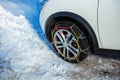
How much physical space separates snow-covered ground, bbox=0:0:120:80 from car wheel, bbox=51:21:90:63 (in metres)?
0.21

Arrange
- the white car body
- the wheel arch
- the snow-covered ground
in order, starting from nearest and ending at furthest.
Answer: the white car body → the wheel arch → the snow-covered ground

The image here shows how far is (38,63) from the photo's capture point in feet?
13.5

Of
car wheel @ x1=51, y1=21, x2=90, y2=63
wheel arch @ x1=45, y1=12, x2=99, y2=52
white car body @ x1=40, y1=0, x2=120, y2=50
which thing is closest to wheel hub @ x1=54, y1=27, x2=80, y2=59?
car wheel @ x1=51, y1=21, x2=90, y2=63

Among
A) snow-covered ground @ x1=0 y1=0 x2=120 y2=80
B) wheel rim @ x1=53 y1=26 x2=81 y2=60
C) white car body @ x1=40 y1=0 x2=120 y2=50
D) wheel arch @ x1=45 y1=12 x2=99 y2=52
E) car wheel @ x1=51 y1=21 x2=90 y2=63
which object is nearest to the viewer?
white car body @ x1=40 y1=0 x2=120 y2=50

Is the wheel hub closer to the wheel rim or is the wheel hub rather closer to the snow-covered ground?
the wheel rim

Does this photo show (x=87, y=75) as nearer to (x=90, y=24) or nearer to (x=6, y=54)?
(x=90, y=24)

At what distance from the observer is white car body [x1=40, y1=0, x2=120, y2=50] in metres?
3.12

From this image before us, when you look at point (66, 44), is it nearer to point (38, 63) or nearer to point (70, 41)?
point (70, 41)

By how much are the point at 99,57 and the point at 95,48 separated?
68 cm

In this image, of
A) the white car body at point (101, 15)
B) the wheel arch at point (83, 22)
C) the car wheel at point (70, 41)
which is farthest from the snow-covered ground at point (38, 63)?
the white car body at point (101, 15)

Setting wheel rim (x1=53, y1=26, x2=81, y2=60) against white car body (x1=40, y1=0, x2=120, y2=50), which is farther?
wheel rim (x1=53, y1=26, x2=81, y2=60)

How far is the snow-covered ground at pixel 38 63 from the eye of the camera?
3820mm

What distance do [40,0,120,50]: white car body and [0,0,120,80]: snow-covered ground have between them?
616 mm

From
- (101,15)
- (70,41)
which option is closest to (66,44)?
(70,41)
